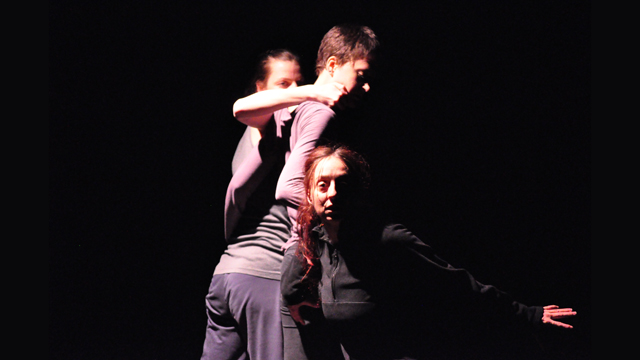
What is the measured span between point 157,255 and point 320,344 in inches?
56.7

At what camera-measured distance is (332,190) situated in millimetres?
1418

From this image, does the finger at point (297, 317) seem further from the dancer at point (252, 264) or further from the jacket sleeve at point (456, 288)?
the jacket sleeve at point (456, 288)

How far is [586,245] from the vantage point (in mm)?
2006

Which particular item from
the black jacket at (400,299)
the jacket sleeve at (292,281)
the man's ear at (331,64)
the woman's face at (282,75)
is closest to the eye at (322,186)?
the black jacket at (400,299)

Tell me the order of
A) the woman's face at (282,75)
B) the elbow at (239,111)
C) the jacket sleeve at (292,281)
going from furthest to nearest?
the woman's face at (282,75) → the elbow at (239,111) → the jacket sleeve at (292,281)

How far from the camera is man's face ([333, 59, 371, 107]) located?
5.30 feet

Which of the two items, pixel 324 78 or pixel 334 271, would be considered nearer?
pixel 334 271

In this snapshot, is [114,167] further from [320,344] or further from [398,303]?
[398,303]

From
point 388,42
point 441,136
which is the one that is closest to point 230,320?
point 441,136

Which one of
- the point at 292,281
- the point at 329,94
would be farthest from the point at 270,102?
the point at 292,281

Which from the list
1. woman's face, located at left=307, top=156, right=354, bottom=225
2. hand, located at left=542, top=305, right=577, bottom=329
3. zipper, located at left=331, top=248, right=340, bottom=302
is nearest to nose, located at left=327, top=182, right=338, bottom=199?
woman's face, located at left=307, top=156, right=354, bottom=225

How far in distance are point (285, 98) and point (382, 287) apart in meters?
0.60

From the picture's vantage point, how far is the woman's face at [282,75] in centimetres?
192

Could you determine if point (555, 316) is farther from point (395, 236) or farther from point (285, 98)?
point (285, 98)
